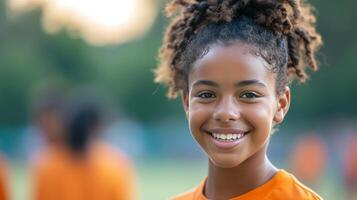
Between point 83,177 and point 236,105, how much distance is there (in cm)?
309

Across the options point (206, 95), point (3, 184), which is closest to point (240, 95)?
point (206, 95)

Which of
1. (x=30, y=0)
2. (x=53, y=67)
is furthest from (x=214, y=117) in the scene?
(x=30, y=0)

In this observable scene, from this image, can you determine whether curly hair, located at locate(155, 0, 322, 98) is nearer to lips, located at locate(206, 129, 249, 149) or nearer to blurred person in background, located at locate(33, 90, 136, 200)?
lips, located at locate(206, 129, 249, 149)

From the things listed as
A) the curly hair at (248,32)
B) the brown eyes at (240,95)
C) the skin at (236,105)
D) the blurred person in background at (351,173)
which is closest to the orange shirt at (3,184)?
the curly hair at (248,32)

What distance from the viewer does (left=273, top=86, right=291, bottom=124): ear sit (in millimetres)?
3932

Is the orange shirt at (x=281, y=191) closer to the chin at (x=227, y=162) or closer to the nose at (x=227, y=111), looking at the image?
the chin at (x=227, y=162)

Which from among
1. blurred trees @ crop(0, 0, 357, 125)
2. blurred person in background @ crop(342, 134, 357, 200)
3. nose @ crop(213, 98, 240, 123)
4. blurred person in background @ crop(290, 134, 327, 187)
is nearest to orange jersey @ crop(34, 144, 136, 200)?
nose @ crop(213, 98, 240, 123)

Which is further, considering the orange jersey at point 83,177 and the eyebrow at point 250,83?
the orange jersey at point 83,177

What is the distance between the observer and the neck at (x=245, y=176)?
3936 mm

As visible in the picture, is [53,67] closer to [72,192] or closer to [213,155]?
[72,192]

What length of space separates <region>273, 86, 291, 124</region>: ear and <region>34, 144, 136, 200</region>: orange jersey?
8.90 ft

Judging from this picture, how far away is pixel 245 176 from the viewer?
3947 mm

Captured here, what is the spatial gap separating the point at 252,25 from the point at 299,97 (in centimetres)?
3524

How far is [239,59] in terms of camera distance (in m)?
3.73
